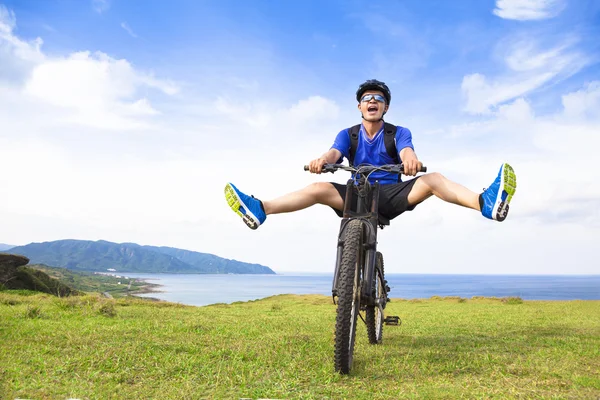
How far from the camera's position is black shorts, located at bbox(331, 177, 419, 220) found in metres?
5.23

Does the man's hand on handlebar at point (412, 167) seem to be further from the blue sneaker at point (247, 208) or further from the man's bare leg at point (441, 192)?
the blue sneaker at point (247, 208)

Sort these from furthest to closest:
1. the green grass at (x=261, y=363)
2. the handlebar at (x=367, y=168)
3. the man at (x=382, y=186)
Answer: the handlebar at (x=367, y=168)
the man at (x=382, y=186)
the green grass at (x=261, y=363)

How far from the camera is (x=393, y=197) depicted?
17.3 feet

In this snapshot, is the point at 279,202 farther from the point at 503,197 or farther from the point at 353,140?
the point at 503,197

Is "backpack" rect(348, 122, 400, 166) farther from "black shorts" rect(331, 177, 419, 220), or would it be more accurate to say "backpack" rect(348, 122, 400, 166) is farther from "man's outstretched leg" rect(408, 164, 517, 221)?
"man's outstretched leg" rect(408, 164, 517, 221)

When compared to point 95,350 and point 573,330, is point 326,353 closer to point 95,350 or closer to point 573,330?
point 95,350

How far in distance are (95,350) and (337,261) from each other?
2591 mm

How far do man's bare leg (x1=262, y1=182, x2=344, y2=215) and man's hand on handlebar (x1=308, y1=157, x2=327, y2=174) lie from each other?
370mm

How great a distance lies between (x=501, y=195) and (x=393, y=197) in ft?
4.07

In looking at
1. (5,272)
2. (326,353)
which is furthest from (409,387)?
(5,272)

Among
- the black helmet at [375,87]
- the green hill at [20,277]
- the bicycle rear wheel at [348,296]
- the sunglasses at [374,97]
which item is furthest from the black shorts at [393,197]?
the green hill at [20,277]

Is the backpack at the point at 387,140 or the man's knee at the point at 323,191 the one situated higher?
the backpack at the point at 387,140

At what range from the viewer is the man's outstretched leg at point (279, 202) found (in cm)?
522

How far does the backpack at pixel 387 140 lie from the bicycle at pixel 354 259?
85 cm
